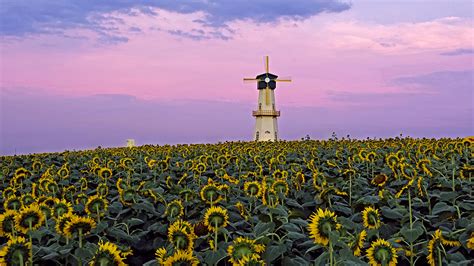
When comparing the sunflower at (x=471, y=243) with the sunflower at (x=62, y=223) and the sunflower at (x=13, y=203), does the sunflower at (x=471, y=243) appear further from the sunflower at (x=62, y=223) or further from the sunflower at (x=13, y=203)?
the sunflower at (x=13, y=203)

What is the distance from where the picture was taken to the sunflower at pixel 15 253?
377 cm

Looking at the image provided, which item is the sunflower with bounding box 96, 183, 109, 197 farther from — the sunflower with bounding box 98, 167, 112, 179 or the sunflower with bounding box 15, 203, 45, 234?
the sunflower with bounding box 15, 203, 45, 234

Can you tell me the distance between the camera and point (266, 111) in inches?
1758

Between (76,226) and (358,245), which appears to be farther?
(76,226)

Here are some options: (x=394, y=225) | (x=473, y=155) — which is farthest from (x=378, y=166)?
Result: (x=394, y=225)

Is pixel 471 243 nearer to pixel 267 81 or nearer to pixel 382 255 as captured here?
pixel 382 255

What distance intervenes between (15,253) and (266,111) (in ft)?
135

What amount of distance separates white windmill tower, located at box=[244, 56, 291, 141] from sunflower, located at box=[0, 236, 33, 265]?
39827 mm

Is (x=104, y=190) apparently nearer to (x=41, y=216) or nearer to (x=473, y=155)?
(x=41, y=216)

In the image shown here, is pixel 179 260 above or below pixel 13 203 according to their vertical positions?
below

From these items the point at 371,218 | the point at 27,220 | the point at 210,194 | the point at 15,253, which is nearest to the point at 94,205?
the point at 27,220

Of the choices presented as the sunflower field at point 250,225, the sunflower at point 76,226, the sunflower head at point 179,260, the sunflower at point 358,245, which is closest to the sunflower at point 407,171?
the sunflower field at point 250,225

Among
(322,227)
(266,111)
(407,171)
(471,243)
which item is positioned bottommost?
(471,243)

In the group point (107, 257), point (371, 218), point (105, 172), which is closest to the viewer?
point (107, 257)
